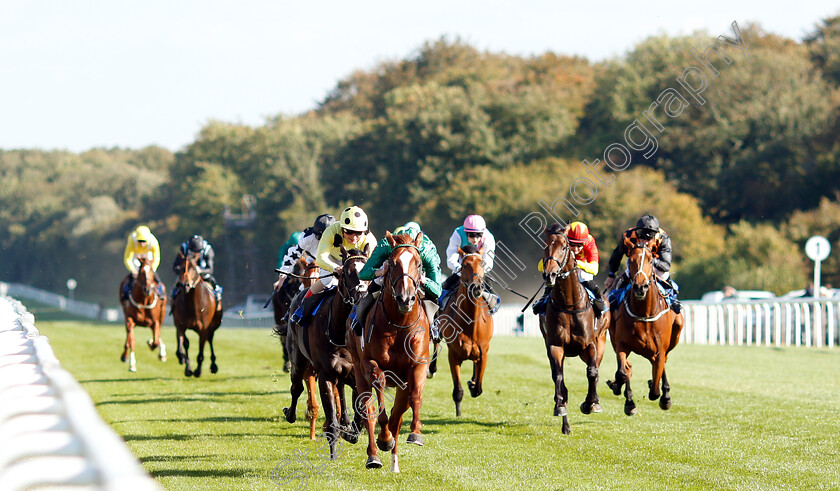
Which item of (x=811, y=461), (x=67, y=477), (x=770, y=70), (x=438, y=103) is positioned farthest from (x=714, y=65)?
(x=67, y=477)

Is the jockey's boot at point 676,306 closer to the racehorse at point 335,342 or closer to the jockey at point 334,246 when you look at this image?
the jockey at point 334,246

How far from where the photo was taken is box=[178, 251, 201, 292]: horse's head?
15461mm

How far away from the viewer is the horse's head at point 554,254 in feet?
31.8

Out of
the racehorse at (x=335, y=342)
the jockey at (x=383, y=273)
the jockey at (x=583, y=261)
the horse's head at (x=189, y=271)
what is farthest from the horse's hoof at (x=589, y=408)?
the horse's head at (x=189, y=271)

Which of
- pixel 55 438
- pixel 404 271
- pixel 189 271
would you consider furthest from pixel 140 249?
pixel 55 438

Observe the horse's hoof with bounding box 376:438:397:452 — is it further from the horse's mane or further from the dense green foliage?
the dense green foliage

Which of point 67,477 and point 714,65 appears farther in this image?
point 714,65

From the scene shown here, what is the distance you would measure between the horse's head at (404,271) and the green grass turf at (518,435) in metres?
1.38

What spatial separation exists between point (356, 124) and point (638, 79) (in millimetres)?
21506

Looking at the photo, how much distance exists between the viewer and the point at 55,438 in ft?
11.9

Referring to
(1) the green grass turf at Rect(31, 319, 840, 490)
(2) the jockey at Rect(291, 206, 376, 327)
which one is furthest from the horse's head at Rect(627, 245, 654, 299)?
(2) the jockey at Rect(291, 206, 376, 327)

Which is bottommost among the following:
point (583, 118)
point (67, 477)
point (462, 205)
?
point (67, 477)

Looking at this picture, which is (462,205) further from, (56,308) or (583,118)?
(56,308)

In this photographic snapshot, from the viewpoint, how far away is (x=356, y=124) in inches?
2399
